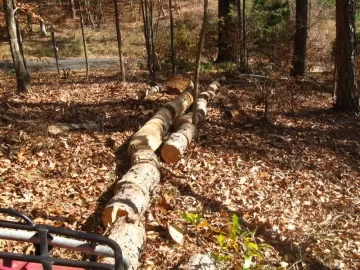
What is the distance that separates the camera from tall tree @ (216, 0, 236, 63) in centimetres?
Answer: 1848

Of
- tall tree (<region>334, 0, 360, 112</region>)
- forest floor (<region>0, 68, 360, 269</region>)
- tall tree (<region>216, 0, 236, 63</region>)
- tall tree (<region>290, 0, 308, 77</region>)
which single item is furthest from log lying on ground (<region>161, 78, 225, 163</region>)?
tall tree (<region>216, 0, 236, 63</region>)

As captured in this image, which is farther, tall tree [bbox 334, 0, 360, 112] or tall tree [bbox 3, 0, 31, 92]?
tall tree [bbox 3, 0, 31, 92]

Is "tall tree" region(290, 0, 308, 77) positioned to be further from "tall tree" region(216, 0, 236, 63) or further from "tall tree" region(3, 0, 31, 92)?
"tall tree" region(3, 0, 31, 92)

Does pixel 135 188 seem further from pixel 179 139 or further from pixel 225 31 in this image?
pixel 225 31

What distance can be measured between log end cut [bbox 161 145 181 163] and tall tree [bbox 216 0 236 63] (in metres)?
11.9

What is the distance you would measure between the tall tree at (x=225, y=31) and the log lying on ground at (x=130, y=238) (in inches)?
575

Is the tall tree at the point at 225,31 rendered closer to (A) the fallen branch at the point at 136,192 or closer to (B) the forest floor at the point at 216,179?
(B) the forest floor at the point at 216,179

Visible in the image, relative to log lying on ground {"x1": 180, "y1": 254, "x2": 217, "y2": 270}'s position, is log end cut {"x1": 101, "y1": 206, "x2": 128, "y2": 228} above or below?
above

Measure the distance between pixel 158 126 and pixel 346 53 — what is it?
5713mm

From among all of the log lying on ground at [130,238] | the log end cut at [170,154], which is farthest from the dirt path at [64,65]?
the log lying on ground at [130,238]

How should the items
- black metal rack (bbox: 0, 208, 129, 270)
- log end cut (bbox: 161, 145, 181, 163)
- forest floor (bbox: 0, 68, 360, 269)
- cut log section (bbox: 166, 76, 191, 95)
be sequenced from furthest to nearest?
cut log section (bbox: 166, 76, 191, 95)
log end cut (bbox: 161, 145, 181, 163)
forest floor (bbox: 0, 68, 360, 269)
black metal rack (bbox: 0, 208, 129, 270)

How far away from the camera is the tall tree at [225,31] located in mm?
18484

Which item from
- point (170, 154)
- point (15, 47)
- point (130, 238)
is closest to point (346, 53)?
point (170, 154)

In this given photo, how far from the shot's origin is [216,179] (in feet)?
22.2
